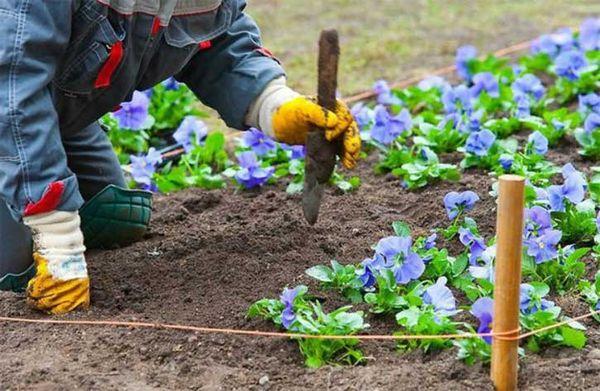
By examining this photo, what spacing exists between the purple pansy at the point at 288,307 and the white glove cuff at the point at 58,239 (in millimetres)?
557

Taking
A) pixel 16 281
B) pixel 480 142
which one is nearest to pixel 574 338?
pixel 480 142

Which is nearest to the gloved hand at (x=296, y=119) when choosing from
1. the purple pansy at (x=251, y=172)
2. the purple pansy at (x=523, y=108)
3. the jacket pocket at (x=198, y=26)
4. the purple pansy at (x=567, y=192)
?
the jacket pocket at (x=198, y=26)

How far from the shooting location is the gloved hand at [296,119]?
3156 mm

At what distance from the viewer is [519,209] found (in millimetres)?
2365

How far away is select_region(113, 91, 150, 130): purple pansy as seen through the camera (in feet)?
14.7

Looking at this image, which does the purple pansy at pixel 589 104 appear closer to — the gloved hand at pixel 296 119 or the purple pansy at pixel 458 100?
the purple pansy at pixel 458 100

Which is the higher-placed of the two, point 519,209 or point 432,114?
A: point 519,209

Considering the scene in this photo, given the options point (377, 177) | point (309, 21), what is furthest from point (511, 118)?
point (309, 21)

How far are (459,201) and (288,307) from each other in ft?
2.59

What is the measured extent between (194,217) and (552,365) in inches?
64.0

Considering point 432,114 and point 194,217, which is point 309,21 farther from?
point 194,217

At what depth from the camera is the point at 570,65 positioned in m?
4.95

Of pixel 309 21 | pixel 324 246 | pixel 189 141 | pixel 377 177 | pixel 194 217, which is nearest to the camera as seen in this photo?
pixel 324 246

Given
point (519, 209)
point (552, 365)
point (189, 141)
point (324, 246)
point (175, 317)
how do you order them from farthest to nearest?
point (189, 141) < point (324, 246) < point (175, 317) < point (552, 365) < point (519, 209)
